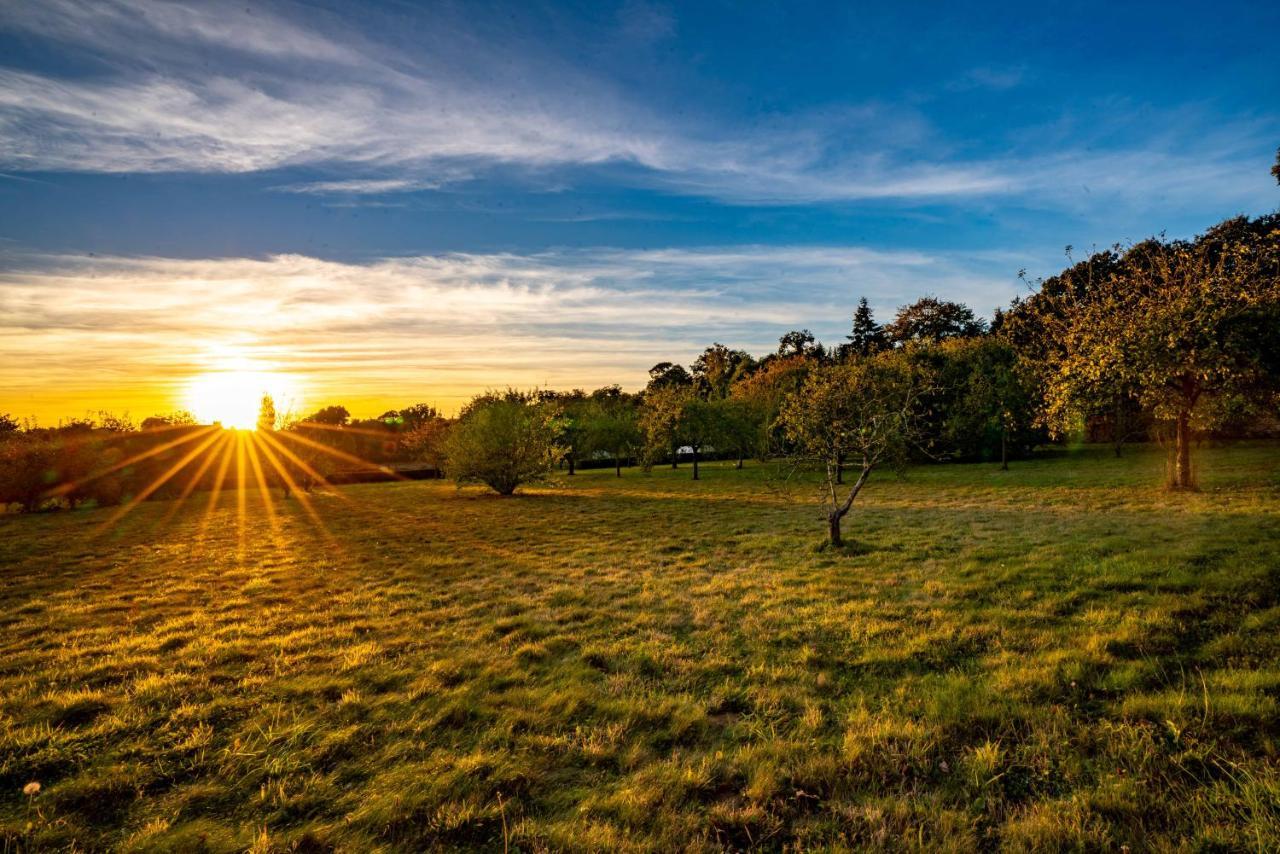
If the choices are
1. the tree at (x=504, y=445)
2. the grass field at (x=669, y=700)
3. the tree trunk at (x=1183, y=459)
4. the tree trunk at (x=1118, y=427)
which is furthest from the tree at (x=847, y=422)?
the tree trunk at (x=1118, y=427)

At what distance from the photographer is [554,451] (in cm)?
3328

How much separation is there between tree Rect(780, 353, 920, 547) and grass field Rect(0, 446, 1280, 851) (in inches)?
97.7

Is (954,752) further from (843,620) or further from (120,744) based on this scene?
(120,744)

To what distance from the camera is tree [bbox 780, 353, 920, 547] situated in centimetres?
1398

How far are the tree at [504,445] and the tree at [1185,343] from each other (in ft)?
81.4

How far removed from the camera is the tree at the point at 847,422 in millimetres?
13977

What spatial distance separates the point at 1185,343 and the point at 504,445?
2956 centimetres

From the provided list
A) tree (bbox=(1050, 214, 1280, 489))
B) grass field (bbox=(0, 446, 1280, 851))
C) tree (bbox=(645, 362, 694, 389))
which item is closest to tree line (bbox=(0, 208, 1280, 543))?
tree (bbox=(1050, 214, 1280, 489))

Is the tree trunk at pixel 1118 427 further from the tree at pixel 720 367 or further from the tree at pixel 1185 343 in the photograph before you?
the tree at pixel 720 367

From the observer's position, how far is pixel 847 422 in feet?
48.1

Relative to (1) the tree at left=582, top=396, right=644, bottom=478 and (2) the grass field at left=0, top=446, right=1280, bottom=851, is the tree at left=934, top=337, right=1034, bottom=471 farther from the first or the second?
(2) the grass field at left=0, top=446, right=1280, bottom=851

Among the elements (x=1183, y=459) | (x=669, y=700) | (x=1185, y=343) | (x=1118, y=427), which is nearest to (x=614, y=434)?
(x=1183, y=459)

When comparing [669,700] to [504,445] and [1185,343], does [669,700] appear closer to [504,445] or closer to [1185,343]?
[1185,343]

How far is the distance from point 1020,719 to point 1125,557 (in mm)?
8212
